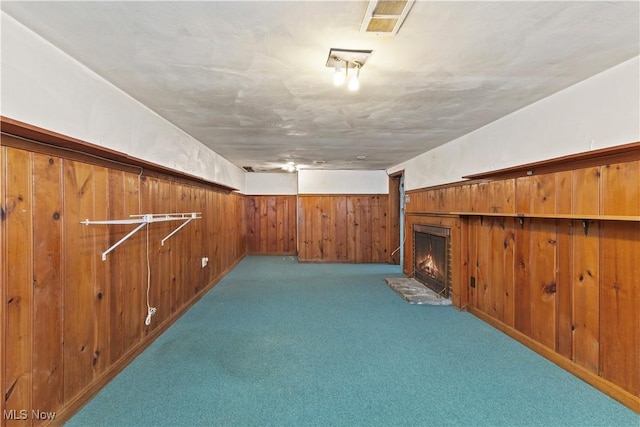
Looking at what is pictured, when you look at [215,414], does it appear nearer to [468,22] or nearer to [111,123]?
[111,123]

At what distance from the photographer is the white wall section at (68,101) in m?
1.44

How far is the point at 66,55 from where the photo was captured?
173 centimetres

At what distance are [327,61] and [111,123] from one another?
1.64 metres

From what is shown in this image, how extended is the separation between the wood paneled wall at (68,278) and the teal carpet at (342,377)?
25cm

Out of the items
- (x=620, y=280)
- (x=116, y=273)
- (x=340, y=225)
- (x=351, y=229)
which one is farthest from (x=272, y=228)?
(x=620, y=280)

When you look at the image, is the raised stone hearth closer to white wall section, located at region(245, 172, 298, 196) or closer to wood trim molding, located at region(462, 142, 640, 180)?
wood trim molding, located at region(462, 142, 640, 180)

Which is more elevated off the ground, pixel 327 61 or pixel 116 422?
pixel 327 61

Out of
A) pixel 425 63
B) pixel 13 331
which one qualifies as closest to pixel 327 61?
pixel 425 63

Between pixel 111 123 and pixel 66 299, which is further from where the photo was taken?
pixel 111 123

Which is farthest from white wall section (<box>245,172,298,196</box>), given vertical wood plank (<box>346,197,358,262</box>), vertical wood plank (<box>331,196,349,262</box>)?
vertical wood plank (<box>346,197,358,262</box>)

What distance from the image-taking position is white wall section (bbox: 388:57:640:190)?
74.2 inches

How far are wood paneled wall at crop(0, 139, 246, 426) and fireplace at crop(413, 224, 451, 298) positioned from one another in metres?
3.48

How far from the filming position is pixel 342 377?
7.14 feet

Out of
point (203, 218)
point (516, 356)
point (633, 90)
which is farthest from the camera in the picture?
point (203, 218)
